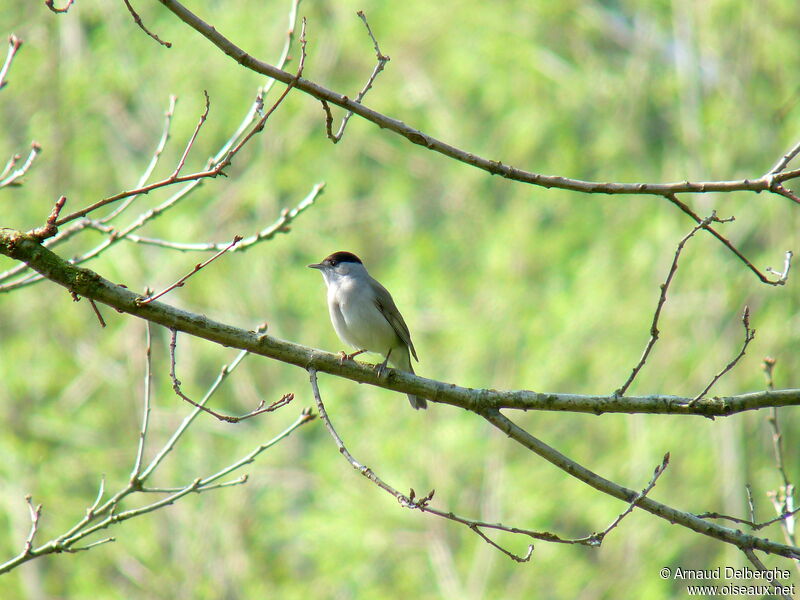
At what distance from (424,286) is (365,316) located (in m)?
4.82

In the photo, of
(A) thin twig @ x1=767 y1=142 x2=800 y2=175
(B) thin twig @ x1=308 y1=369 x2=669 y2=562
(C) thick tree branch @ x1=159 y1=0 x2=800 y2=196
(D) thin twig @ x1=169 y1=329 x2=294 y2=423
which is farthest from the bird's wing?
(A) thin twig @ x1=767 y1=142 x2=800 y2=175

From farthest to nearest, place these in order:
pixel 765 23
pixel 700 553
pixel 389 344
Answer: pixel 765 23 → pixel 700 553 → pixel 389 344

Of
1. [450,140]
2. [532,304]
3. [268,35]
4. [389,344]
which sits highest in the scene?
[268,35]

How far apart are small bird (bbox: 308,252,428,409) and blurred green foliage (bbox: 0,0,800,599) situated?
353cm

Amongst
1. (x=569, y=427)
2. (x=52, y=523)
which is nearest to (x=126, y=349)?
(x=52, y=523)

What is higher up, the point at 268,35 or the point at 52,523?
the point at 268,35

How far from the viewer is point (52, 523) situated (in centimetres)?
931

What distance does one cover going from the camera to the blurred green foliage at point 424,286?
8500 mm

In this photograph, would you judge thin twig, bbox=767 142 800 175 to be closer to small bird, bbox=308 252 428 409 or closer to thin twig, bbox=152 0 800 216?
thin twig, bbox=152 0 800 216

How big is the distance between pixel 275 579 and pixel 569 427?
3.92m

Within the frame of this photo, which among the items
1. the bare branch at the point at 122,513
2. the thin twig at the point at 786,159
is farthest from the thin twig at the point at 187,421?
the thin twig at the point at 786,159

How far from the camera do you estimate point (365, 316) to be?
16.9 ft

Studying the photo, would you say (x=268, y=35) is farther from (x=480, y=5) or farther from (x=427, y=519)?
(x=427, y=519)

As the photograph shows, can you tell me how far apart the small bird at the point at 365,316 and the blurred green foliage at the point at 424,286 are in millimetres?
3531
